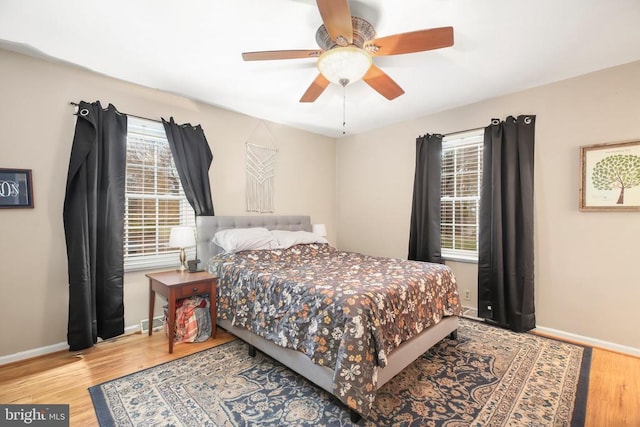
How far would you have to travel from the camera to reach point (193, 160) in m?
3.21

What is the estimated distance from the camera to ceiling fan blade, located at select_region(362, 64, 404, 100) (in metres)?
2.19

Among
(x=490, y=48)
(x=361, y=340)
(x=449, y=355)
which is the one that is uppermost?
(x=490, y=48)

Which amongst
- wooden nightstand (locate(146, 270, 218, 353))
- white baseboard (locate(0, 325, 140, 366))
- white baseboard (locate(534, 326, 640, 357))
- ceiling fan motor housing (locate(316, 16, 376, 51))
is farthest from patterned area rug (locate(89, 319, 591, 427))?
ceiling fan motor housing (locate(316, 16, 376, 51))

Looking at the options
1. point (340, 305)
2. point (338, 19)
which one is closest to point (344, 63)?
point (338, 19)

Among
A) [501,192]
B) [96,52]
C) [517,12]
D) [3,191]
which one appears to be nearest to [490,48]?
[517,12]

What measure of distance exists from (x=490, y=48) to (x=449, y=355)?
258 centimetres

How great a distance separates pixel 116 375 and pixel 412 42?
124 inches

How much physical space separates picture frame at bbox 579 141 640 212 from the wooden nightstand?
367 centimetres

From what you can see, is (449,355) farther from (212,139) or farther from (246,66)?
(212,139)

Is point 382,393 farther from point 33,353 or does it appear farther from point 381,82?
point 33,353

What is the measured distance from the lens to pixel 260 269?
2508 mm

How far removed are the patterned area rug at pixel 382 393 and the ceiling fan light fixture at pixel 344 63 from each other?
2278 mm

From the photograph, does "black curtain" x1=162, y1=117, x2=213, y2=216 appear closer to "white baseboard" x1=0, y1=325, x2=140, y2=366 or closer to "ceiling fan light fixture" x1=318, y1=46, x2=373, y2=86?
"white baseboard" x1=0, y1=325, x2=140, y2=366

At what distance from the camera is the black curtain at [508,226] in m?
2.92
